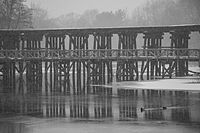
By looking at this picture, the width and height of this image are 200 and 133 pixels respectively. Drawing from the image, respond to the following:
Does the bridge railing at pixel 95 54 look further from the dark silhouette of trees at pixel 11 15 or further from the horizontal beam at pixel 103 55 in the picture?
the dark silhouette of trees at pixel 11 15

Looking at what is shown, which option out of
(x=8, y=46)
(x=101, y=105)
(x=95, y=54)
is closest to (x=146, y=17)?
(x=8, y=46)

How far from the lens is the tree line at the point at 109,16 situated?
3223 inches

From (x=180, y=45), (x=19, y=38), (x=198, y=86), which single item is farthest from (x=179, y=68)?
(x=19, y=38)

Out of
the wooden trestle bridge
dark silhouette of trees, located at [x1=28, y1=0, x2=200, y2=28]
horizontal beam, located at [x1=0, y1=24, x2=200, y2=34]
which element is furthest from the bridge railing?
dark silhouette of trees, located at [x1=28, y1=0, x2=200, y2=28]

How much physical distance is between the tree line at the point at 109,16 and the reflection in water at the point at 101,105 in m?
39.6

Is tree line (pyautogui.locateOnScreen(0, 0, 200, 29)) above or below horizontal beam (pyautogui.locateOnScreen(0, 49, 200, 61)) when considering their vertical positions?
above

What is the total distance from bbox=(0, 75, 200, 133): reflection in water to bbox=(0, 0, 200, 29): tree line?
39.6m

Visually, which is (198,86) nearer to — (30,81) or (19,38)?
(30,81)

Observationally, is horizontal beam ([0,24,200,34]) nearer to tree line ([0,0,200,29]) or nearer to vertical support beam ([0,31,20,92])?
vertical support beam ([0,31,20,92])

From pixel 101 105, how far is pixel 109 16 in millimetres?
104158

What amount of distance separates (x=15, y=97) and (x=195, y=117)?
1494 centimetres

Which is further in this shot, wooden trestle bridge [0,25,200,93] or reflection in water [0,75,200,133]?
wooden trestle bridge [0,25,200,93]

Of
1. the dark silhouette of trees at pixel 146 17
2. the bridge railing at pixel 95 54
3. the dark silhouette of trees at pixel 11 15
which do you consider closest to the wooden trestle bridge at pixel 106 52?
the bridge railing at pixel 95 54

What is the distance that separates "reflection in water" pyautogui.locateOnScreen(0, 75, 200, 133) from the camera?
2811 cm
